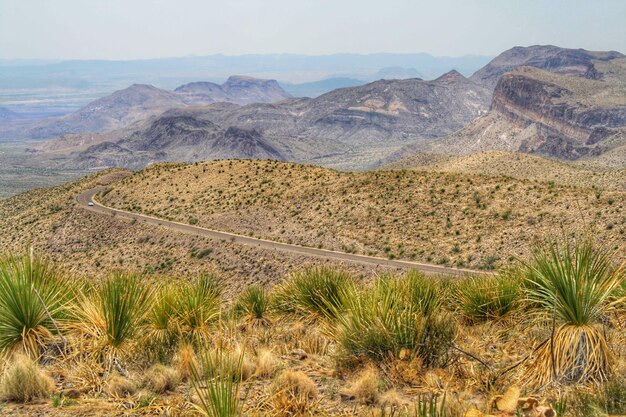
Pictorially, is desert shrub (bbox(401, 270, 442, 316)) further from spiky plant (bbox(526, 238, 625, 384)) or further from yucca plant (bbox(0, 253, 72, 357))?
yucca plant (bbox(0, 253, 72, 357))

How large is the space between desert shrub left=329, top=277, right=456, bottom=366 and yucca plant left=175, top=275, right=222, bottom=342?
2.58 meters

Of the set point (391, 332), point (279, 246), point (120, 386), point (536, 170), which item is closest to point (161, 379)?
point (120, 386)

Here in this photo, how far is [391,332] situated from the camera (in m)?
6.79

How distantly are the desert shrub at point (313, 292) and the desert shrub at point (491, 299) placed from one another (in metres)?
2.23

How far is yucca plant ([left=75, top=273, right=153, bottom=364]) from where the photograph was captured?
7465 millimetres

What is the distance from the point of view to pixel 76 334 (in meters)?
8.10

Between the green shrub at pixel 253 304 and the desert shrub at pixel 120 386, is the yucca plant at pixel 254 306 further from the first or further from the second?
the desert shrub at pixel 120 386

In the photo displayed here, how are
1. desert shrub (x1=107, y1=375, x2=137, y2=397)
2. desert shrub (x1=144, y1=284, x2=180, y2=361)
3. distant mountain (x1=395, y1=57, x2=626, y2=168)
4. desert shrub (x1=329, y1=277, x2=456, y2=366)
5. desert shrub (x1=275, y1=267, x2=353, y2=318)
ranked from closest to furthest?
desert shrub (x1=107, y1=375, x2=137, y2=397) < desert shrub (x1=329, y1=277, x2=456, y2=366) < desert shrub (x1=144, y1=284, x2=180, y2=361) < desert shrub (x1=275, y1=267, x2=353, y2=318) < distant mountain (x1=395, y1=57, x2=626, y2=168)

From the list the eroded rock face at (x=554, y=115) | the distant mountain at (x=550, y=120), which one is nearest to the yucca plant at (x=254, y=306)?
the distant mountain at (x=550, y=120)

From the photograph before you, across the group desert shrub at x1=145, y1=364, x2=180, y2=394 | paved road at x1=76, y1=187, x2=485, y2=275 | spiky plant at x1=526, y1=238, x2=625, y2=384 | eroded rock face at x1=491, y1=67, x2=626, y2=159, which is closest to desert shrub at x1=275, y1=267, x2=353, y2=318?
desert shrub at x1=145, y1=364, x2=180, y2=394

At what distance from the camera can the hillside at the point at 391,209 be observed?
33.0 m

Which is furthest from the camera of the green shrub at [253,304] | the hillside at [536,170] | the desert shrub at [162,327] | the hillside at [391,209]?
the hillside at [536,170]

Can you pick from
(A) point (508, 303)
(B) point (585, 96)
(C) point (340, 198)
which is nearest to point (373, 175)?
(C) point (340, 198)

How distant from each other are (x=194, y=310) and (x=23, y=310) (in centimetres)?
261
